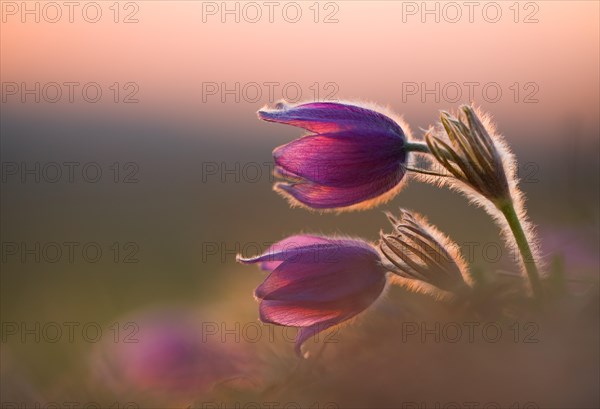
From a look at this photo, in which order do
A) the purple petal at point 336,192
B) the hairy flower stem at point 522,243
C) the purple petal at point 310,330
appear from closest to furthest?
the hairy flower stem at point 522,243 → the purple petal at point 310,330 → the purple petal at point 336,192

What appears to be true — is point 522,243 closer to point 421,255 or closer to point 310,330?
point 421,255

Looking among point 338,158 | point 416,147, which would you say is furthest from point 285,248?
point 416,147

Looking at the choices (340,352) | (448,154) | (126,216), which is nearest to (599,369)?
(340,352)

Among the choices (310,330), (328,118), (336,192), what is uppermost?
(328,118)

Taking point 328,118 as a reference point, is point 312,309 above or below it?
below

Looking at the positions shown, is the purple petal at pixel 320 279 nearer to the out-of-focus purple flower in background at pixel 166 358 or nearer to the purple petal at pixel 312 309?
the purple petal at pixel 312 309

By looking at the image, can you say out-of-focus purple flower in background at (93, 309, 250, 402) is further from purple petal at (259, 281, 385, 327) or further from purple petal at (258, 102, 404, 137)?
purple petal at (258, 102, 404, 137)

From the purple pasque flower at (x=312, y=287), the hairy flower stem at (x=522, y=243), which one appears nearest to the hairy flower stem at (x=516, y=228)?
the hairy flower stem at (x=522, y=243)

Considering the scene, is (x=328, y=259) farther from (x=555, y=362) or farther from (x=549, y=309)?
(x=555, y=362)
